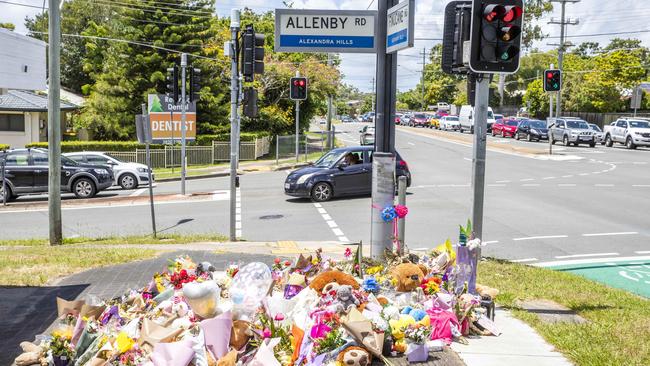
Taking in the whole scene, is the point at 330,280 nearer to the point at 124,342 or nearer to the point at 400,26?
the point at 124,342

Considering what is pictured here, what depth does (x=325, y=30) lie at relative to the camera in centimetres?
832

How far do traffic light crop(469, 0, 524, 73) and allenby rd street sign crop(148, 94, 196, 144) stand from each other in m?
27.1

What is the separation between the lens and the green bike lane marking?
10.2 meters

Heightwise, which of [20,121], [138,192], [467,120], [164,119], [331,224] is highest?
[467,120]

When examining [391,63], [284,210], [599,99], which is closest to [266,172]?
[284,210]

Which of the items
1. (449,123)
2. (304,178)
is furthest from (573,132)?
(304,178)

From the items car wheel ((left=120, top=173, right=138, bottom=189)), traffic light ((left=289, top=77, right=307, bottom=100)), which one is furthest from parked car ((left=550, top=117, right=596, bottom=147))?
car wheel ((left=120, top=173, right=138, bottom=189))

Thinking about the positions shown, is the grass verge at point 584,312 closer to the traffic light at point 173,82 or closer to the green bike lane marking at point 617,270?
the green bike lane marking at point 617,270

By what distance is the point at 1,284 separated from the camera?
30.5ft

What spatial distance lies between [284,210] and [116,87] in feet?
82.5

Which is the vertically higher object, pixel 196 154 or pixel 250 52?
pixel 250 52

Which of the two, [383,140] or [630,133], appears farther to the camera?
[630,133]

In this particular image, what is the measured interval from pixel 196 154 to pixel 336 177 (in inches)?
719

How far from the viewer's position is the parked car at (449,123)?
64812mm
